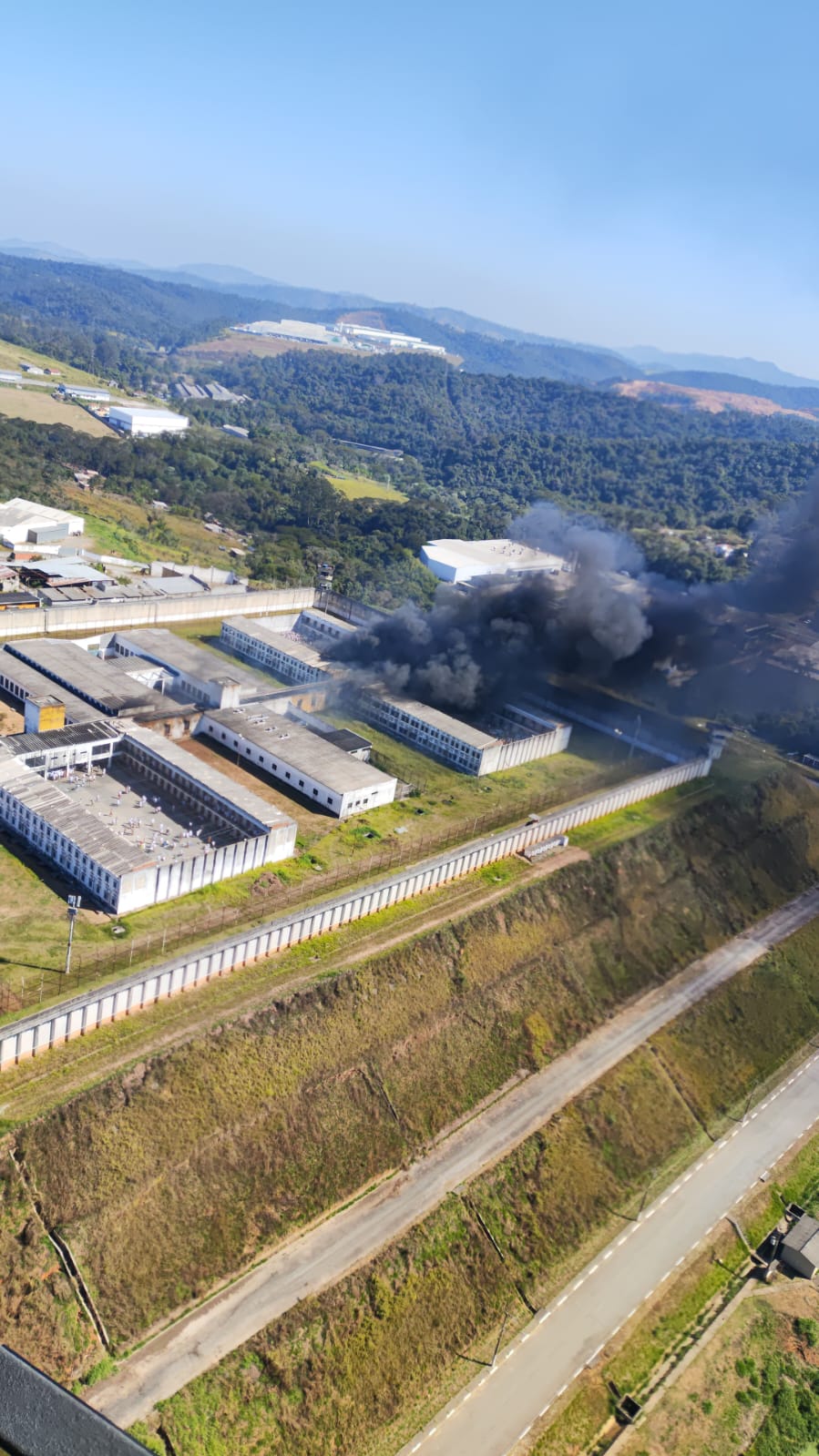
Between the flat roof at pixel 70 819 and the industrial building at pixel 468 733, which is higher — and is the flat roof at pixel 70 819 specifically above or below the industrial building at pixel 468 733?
above

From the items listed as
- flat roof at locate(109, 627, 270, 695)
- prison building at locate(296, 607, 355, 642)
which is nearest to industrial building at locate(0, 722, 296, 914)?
flat roof at locate(109, 627, 270, 695)

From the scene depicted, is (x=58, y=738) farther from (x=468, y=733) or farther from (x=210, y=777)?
(x=468, y=733)

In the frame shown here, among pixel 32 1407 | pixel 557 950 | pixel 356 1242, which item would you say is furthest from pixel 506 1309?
pixel 32 1407

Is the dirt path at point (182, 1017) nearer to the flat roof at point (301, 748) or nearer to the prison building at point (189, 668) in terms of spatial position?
the flat roof at point (301, 748)

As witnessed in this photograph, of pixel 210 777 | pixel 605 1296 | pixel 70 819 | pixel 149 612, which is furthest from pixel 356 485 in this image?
pixel 605 1296

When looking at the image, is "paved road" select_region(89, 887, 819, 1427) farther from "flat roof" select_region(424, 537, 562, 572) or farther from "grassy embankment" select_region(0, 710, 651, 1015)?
"flat roof" select_region(424, 537, 562, 572)

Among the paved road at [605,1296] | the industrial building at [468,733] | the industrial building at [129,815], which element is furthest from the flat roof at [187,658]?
the paved road at [605,1296]
